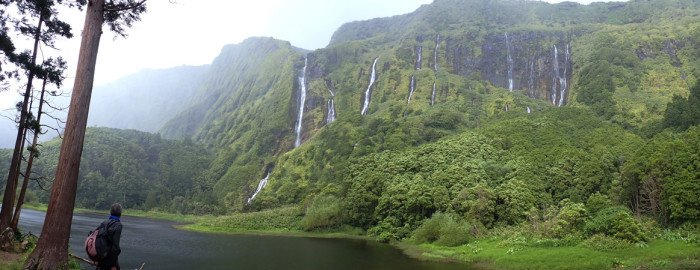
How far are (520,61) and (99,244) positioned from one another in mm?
163402

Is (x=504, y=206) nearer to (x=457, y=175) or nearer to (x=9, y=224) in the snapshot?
(x=457, y=175)

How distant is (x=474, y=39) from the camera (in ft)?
575

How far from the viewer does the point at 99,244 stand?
10398 mm

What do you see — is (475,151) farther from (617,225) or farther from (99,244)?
(99,244)

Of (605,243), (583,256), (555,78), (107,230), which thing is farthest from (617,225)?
(555,78)

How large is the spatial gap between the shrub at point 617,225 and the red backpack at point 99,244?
133 ft

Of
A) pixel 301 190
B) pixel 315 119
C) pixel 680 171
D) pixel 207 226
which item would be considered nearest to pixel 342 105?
pixel 315 119

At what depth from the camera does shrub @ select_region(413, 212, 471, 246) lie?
50969 mm

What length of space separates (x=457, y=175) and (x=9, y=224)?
184 ft

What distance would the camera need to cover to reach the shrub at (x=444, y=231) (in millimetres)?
50969

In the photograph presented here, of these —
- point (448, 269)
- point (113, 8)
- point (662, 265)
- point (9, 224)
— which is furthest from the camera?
point (448, 269)

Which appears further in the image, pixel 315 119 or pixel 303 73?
pixel 303 73

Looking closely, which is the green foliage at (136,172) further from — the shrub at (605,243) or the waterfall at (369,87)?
the shrub at (605,243)

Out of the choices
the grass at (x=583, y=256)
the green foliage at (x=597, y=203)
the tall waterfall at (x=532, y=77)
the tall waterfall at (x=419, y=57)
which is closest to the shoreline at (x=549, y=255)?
the grass at (x=583, y=256)
